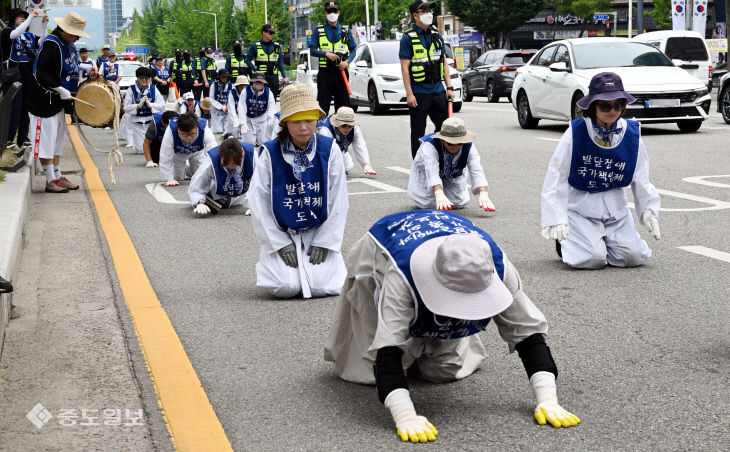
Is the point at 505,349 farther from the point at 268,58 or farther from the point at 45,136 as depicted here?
the point at 268,58

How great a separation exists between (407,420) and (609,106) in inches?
140

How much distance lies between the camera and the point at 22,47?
41.1 feet

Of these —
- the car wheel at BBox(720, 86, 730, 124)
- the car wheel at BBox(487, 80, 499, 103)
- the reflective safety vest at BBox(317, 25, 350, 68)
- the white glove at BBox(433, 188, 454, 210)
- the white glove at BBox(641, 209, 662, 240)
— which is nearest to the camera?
the white glove at BBox(641, 209, 662, 240)

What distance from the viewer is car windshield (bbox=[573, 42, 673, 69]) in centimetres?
1725

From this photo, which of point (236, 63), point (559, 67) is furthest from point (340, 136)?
point (236, 63)

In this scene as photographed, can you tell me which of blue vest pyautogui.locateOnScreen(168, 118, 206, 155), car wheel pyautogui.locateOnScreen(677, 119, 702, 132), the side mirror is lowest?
car wheel pyautogui.locateOnScreen(677, 119, 702, 132)

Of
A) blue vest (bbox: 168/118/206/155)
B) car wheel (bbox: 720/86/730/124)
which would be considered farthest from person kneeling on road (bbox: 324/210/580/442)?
car wheel (bbox: 720/86/730/124)

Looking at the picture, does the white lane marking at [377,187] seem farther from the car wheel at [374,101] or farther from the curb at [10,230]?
the car wheel at [374,101]

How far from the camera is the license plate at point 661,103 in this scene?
1630cm

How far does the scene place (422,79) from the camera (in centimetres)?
1157

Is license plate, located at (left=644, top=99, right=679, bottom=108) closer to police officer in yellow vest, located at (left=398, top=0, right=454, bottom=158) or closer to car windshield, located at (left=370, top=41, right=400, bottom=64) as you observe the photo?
police officer in yellow vest, located at (left=398, top=0, right=454, bottom=158)

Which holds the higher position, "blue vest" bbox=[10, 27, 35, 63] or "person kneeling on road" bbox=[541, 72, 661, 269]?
"blue vest" bbox=[10, 27, 35, 63]

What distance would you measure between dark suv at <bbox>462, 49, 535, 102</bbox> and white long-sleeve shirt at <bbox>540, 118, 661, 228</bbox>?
24.9 m

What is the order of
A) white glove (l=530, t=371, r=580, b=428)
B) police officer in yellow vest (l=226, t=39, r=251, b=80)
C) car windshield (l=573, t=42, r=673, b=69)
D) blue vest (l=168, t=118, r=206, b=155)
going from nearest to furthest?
white glove (l=530, t=371, r=580, b=428) < blue vest (l=168, t=118, r=206, b=155) < car windshield (l=573, t=42, r=673, b=69) < police officer in yellow vest (l=226, t=39, r=251, b=80)
